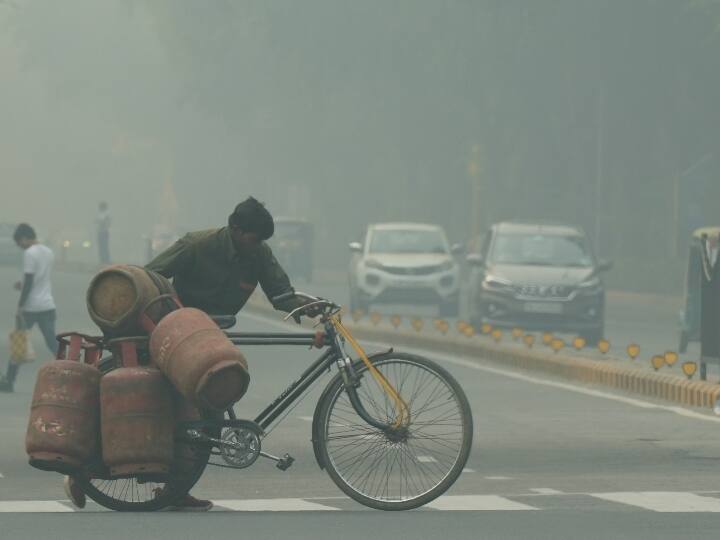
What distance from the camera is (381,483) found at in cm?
1072

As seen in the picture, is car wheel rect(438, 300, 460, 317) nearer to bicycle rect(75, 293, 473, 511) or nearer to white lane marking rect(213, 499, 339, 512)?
white lane marking rect(213, 499, 339, 512)

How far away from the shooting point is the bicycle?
10.6 meters

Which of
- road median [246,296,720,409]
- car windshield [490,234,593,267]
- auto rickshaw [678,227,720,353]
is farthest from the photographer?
car windshield [490,234,593,267]

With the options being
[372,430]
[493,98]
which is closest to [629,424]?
[372,430]

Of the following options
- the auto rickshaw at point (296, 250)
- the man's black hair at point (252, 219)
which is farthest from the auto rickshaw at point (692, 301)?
the auto rickshaw at point (296, 250)

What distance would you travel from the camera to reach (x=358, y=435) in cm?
1080

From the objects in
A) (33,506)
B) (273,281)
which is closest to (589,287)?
(33,506)

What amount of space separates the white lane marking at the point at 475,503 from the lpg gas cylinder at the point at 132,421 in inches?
57.5

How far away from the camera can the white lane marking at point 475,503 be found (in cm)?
1116

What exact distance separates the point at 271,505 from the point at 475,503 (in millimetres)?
992

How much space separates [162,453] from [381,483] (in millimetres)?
1025

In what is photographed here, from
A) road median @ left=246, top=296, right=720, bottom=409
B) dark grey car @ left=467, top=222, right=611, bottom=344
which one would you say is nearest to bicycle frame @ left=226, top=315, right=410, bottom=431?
road median @ left=246, top=296, right=720, bottom=409

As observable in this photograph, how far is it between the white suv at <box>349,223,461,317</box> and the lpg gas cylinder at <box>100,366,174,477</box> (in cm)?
2690

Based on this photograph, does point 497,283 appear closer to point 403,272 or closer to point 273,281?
point 403,272
